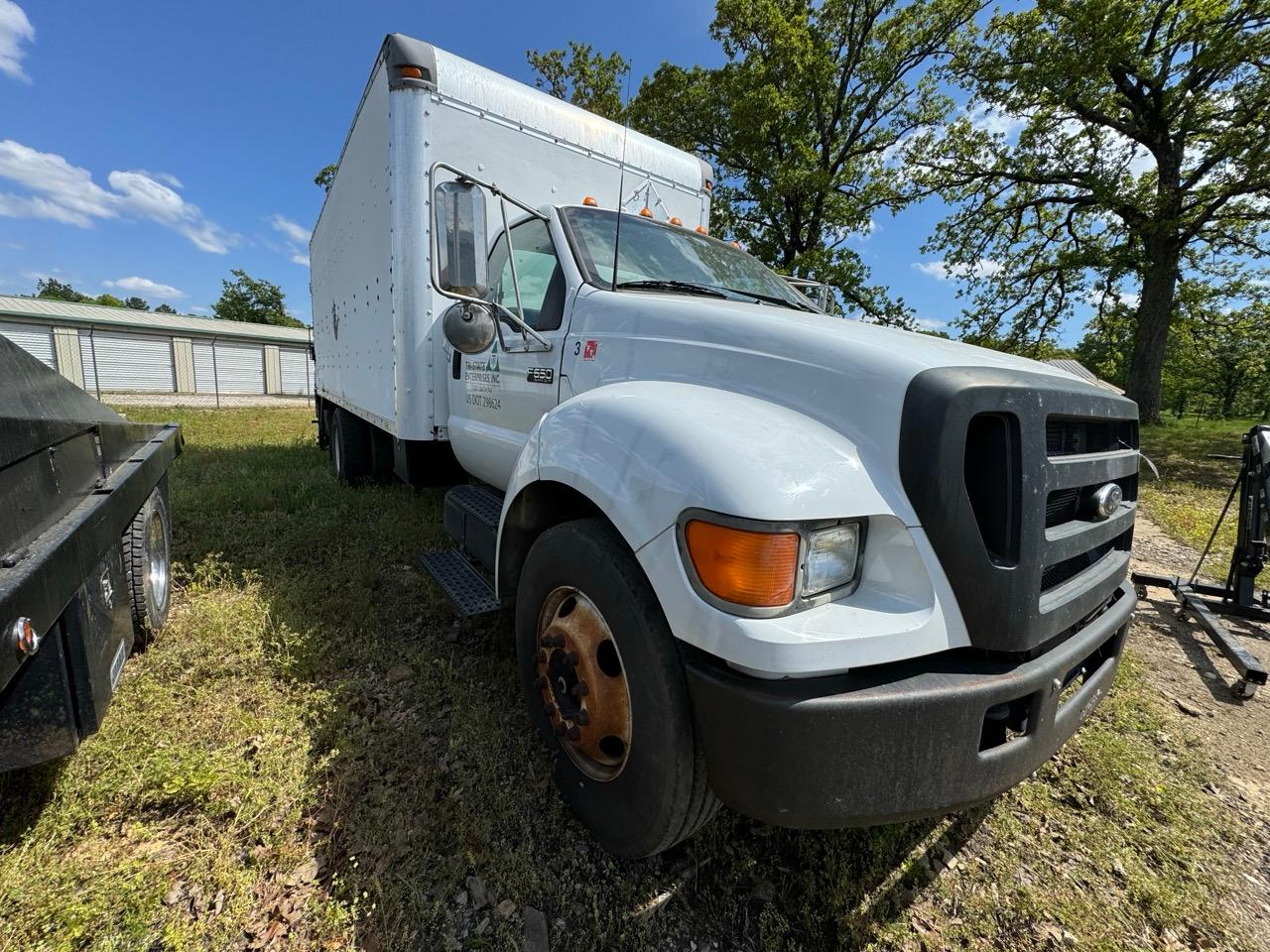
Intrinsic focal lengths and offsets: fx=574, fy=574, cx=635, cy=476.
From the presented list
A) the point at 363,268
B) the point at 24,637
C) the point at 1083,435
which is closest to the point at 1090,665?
the point at 1083,435

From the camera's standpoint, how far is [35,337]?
27.5 metres

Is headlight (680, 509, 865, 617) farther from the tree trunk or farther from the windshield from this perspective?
the tree trunk

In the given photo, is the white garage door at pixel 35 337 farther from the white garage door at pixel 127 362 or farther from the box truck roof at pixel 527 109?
the box truck roof at pixel 527 109

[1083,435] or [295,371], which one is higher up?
[1083,435]

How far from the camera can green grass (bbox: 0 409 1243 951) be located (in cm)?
168

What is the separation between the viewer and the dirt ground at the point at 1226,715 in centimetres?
197

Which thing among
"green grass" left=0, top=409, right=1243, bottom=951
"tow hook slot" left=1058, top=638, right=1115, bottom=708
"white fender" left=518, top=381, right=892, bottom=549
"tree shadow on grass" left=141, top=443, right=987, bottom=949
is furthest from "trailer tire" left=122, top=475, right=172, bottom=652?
"tow hook slot" left=1058, top=638, right=1115, bottom=708

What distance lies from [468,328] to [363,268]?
267cm

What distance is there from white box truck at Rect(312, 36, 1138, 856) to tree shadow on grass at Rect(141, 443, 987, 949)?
0.73ft

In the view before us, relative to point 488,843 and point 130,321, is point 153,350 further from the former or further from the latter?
point 488,843

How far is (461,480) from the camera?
475cm

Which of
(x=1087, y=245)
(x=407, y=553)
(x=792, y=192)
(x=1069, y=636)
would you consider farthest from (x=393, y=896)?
(x=1087, y=245)

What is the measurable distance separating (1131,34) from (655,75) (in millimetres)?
10942

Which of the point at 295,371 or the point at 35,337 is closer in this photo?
the point at 35,337
